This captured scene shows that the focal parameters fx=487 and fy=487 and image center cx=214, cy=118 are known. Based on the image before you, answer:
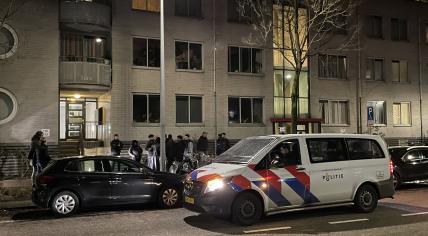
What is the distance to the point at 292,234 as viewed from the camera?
28.1 feet

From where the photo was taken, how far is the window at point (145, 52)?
22953 millimetres

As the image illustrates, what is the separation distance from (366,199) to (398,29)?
23.5m

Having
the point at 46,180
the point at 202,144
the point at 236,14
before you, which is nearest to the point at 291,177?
the point at 46,180

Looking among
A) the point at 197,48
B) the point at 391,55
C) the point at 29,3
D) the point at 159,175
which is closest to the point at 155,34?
the point at 197,48

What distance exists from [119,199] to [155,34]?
13185 millimetres

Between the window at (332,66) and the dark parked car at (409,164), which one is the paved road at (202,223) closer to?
the dark parked car at (409,164)

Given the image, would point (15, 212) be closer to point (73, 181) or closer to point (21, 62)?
point (73, 181)

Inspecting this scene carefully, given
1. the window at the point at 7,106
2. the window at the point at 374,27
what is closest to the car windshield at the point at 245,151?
the window at the point at 7,106

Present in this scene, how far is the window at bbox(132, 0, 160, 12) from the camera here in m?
23.1

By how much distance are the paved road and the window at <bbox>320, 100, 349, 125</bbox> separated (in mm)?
16304

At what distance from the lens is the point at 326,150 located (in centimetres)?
1042

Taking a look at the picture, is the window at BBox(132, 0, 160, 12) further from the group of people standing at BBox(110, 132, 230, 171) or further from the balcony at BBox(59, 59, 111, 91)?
the group of people standing at BBox(110, 132, 230, 171)

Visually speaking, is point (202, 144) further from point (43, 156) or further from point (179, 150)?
point (43, 156)

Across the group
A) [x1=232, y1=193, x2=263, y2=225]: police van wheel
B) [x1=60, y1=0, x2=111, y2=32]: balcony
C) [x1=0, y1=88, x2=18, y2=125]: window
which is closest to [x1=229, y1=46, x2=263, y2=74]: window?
[x1=60, y1=0, x2=111, y2=32]: balcony
